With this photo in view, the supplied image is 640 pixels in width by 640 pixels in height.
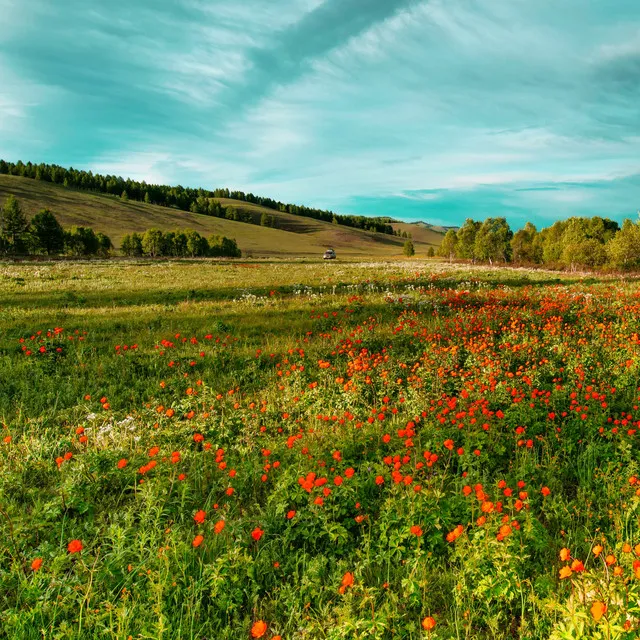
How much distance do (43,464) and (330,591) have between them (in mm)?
3677

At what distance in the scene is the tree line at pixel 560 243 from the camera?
175 feet

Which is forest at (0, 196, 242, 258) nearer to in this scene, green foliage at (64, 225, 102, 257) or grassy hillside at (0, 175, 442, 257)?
green foliage at (64, 225, 102, 257)

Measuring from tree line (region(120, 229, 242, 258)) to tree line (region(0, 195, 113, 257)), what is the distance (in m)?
10.2

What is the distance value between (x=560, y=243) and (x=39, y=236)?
97990 mm

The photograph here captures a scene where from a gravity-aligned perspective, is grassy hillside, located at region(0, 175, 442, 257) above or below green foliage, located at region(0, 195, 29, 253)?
above

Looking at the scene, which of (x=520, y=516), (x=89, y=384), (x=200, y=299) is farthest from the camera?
(x=200, y=299)

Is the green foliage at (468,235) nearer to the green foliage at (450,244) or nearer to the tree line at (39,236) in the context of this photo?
the green foliage at (450,244)

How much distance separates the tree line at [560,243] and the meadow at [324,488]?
57202mm

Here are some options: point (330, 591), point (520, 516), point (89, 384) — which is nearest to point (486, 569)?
point (520, 516)

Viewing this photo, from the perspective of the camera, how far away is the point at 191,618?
2.76m

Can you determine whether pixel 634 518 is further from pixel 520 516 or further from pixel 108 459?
pixel 108 459

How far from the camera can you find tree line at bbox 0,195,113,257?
77.3m

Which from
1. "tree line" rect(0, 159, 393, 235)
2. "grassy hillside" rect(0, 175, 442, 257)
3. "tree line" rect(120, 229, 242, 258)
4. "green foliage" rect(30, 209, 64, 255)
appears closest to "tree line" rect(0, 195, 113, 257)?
"green foliage" rect(30, 209, 64, 255)

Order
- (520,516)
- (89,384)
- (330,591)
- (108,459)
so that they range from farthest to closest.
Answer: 1. (89,384)
2. (108,459)
3. (520,516)
4. (330,591)
